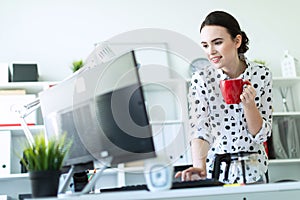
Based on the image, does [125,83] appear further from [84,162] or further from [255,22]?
[255,22]

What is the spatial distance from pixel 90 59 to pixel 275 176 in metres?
2.33

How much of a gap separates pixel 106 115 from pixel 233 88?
1.70ft

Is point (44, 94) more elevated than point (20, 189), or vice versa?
point (44, 94)

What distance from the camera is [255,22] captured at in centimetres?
393

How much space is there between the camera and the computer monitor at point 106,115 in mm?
1189

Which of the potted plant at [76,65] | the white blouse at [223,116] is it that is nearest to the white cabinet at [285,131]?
the potted plant at [76,65]

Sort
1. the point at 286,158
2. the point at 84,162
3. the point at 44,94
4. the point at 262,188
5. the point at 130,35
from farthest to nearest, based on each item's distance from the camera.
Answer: the point at 130,35 < the point at 286,158 < the point at 44,94 < the point at 84,162 < the point at 262,188

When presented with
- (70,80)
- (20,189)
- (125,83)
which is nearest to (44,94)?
(70,80)

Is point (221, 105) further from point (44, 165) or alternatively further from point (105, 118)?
point (44, 165)

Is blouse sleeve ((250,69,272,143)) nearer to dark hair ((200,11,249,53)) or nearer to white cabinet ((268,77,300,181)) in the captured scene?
dark hair ((200,11,249,53))

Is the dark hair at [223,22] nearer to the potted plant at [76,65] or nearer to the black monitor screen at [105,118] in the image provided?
the black monitor screen at [105,118]

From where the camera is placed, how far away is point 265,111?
187 centimetres

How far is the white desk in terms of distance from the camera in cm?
110

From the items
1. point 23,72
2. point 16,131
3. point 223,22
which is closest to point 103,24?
point 23,72
